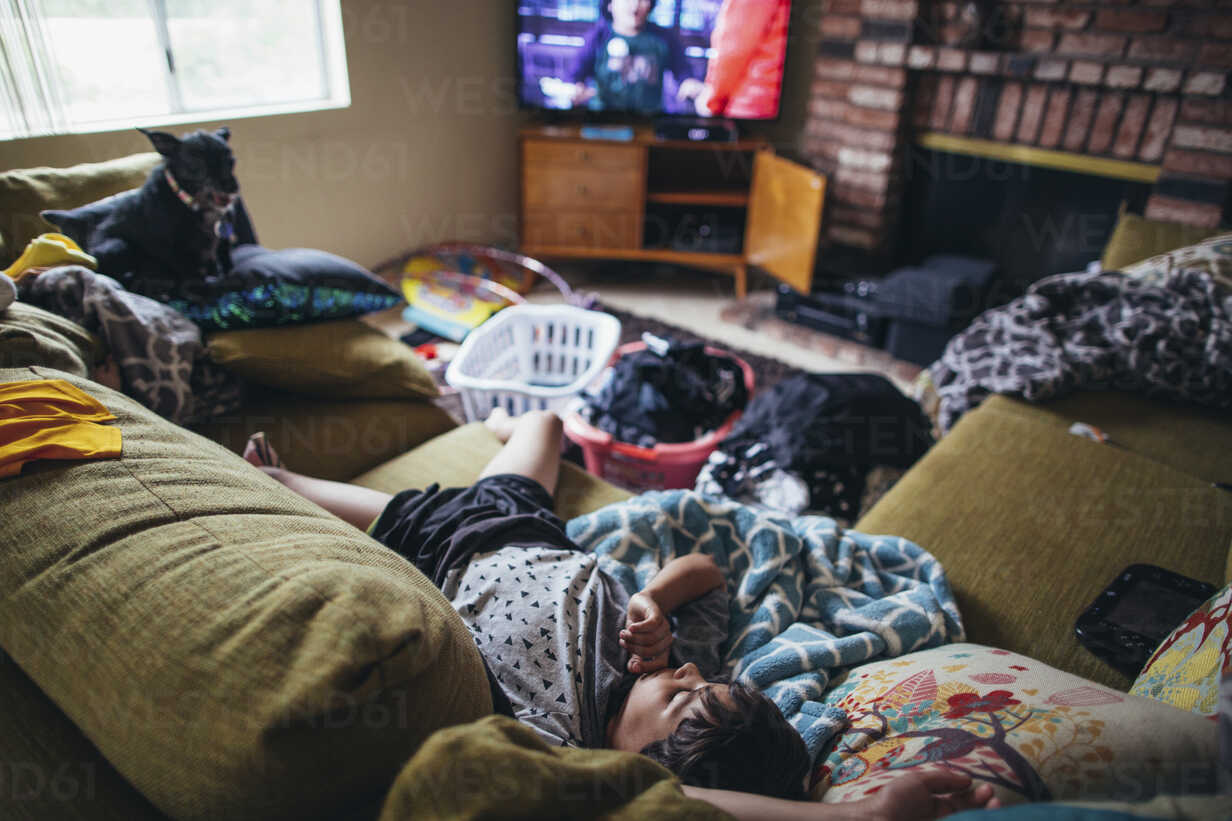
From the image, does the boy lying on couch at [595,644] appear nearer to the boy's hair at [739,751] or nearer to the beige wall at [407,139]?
the boy's hair at [739,751]

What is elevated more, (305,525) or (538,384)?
(305,525)

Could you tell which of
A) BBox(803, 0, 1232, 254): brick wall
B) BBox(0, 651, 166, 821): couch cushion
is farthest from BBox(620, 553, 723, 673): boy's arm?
BBox(803, 0, 1232, 254): brick wall

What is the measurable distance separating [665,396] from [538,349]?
613 mm

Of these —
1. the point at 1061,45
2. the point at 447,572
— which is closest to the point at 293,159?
the point at 447,572

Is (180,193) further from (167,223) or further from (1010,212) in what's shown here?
(1010,212)

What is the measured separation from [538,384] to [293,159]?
1.38 m

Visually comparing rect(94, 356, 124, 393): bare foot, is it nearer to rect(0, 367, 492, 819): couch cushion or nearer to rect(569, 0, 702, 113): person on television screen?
rect(0, 367, 492, 819): couch cushion

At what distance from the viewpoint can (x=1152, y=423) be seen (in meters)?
1.86

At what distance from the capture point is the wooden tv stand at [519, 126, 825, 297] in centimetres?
337

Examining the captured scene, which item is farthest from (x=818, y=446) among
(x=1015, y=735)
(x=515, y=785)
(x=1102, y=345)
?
(x=515, y=785)

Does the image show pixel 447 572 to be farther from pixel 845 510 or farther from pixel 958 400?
pixel 958 400

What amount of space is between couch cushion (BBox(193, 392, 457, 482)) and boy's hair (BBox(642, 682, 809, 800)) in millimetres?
942

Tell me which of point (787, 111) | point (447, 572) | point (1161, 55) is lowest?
point (447, 572)

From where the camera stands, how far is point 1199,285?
201 cm
